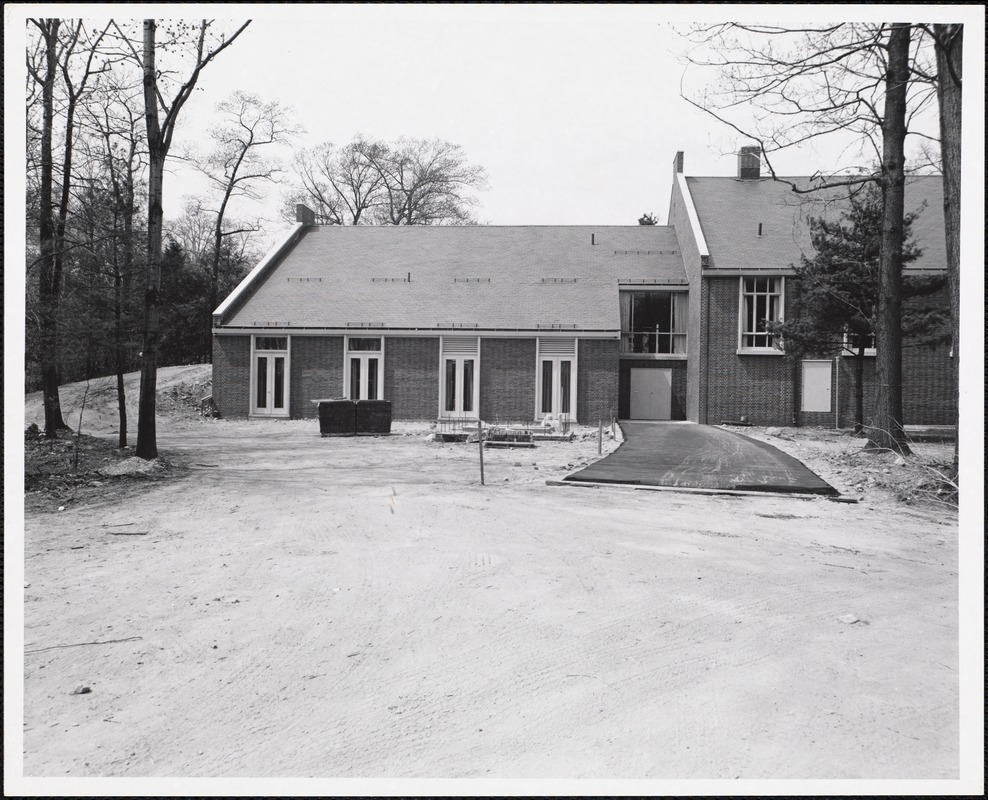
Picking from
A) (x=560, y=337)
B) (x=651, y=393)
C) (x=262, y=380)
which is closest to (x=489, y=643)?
(x=560, y=337)

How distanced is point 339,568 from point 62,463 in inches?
266

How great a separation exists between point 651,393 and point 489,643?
21.0 m

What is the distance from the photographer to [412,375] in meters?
22.6

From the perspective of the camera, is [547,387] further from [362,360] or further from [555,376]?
[362,360]

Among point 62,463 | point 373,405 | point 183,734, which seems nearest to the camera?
point 183,734

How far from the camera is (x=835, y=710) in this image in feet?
10.2

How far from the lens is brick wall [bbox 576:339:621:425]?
21891 millimetres

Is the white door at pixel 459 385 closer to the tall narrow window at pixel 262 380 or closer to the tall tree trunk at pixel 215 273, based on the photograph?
the tall narrow window at pixel 262 380

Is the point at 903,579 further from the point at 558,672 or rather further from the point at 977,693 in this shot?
the point at 558,672

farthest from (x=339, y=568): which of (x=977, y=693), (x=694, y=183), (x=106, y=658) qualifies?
(x=694, y=183)

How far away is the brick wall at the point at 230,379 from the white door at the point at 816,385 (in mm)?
18104

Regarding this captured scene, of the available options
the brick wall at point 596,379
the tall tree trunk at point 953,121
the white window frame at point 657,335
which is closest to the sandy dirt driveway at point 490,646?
the tall tree trunk at point 953,121

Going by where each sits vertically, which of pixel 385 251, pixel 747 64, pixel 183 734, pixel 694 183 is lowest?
pixel 183 734

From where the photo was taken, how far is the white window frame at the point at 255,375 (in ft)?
74.9
